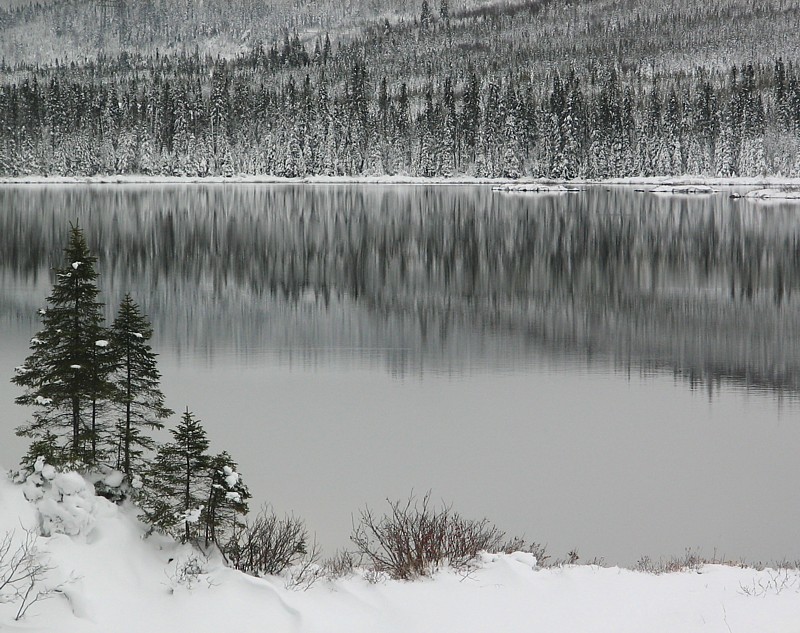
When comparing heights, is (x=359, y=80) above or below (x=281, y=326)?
above

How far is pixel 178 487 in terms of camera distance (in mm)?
10523

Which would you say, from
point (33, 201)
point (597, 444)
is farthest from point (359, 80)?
point (597, 444)

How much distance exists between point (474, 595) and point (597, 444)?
28.4 ft

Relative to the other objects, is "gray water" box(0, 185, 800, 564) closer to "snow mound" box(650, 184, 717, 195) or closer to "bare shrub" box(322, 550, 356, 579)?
"bare shrub" box(322, 550, 356, 579)

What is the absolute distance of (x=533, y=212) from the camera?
77.9 metres

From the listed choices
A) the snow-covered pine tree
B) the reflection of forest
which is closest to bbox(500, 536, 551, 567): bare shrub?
the snow-covered pine tree

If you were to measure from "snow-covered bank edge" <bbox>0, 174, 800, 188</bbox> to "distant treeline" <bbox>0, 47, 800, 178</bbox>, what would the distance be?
1385 millimetres

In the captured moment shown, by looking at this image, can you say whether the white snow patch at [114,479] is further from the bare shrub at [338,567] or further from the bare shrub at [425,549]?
the bare shrub at [425,549]

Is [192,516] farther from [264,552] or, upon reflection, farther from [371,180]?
[371,180]

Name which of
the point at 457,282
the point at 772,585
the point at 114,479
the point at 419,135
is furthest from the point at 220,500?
the point at 419,135

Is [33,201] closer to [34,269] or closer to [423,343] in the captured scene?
[34,269]

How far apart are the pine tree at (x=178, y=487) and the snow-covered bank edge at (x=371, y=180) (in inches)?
5067

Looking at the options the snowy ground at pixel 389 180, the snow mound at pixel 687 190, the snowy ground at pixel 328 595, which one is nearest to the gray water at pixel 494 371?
the snowy ground at pixel 328 595

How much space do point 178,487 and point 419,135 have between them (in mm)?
143866
